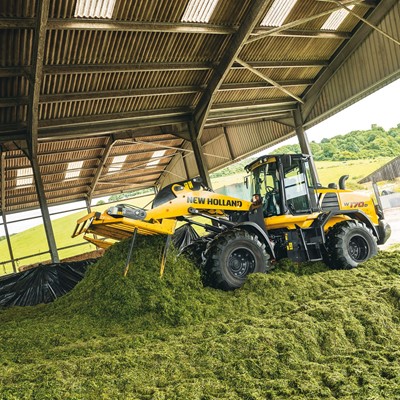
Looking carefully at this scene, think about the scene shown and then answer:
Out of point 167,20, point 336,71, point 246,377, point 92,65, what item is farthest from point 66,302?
point 336,71

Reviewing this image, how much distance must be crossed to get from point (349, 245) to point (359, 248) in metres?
0.36

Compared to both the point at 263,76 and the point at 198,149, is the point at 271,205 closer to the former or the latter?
the point at 263,76

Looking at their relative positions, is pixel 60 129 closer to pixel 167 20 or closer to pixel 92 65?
pixel 92 65

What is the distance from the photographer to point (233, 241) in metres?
7.65

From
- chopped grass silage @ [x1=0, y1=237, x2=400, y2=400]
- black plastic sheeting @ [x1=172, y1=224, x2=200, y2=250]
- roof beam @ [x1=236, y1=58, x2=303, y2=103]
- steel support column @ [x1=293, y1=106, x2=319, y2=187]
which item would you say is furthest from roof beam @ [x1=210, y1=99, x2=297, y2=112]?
chopped grass silage @ [x1=0, y1=237, x2=400, y2=400]

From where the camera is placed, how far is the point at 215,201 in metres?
8.16

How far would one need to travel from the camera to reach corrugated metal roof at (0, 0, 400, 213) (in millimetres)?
10484

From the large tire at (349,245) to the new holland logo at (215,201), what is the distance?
208cm

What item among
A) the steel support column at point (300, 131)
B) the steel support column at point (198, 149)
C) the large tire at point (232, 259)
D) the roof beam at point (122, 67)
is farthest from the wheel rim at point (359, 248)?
the steel support column at point (300, 131)

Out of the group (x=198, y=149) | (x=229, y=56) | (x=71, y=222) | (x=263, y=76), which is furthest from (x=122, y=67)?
(x=71, y=222)

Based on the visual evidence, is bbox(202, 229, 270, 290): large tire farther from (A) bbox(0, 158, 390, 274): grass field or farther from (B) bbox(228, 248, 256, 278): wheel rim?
(A) bbox(0, 158, 390, 274): grass field

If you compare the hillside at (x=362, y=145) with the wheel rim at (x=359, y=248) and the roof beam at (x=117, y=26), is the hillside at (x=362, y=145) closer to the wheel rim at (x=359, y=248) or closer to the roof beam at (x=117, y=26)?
the roof beam at (x=117, y=26)

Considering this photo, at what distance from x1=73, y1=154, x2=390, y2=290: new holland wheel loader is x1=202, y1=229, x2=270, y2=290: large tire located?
2cm

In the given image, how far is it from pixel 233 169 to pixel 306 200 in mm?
35062
